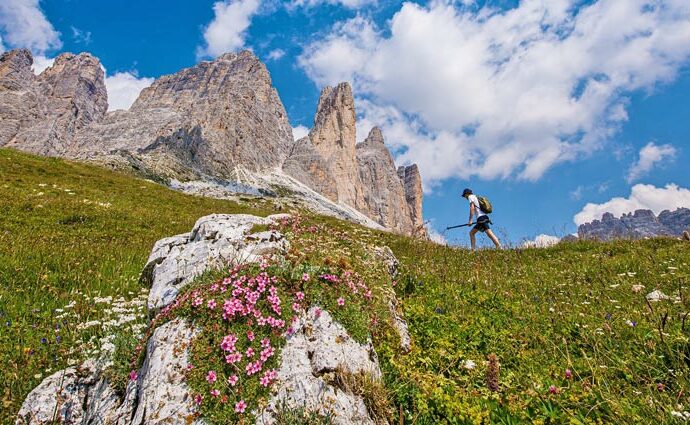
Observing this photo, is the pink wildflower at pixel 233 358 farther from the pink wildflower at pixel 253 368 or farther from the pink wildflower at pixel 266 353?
the pink wildflower at pixel 266 353

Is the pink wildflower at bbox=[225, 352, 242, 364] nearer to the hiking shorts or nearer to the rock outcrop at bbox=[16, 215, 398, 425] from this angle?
the rock outcrop at bbox=[16, 215, 398, 425]

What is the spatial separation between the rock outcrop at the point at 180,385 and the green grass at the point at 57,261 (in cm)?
60

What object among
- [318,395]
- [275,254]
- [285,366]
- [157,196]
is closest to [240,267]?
[275,254]

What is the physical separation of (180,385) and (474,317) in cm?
569

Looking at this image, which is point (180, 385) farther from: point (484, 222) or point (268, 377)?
point (484, 222)

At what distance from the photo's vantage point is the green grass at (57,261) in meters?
5.90

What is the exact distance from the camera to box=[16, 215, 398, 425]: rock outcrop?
4.27 meters

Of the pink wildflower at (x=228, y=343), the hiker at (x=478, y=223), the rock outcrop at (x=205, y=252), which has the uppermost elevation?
the hiker at (x=478, y=223)

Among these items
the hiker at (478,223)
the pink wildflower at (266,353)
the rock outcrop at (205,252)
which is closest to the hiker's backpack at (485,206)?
the hiker at (478,223)

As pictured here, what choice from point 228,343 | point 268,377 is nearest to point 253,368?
point 268,377

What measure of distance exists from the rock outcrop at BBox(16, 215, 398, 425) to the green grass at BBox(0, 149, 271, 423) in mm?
604

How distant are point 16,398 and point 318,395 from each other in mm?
4195

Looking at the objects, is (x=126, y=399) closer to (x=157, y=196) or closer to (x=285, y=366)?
(x=285, y=366)

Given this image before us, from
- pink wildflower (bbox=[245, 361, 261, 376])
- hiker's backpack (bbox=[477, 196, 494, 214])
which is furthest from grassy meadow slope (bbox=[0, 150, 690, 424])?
hiker's backpack (bbox=[477, 196, 494, 214])
